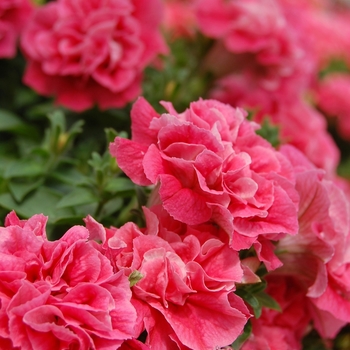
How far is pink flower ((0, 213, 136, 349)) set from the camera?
1.55 ft

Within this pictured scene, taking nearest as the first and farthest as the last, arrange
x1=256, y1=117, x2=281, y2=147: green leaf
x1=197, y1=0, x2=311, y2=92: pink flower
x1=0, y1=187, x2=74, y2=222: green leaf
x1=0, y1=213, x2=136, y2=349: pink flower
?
x1=0, y1=213, x2=136, y2=349: pink flower
x1=0, y1=187, x2=74, y2=222: green leaf
x1=256, y1=117, x2=281, y2=147: green leaf
x1=197, y1=0, x2=311, y2=92: pink flower

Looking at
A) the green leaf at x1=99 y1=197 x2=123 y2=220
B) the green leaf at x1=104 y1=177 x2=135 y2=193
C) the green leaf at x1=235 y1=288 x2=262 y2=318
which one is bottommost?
the green leaf at x1=99 y1=197 x2=123 y2=220

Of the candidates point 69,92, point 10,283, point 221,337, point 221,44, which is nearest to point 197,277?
point 221,337

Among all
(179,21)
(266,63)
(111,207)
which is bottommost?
(179,21)

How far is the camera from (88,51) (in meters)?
0.90

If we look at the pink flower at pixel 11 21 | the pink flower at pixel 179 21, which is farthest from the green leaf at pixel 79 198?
the pink flower at pixel 179 21

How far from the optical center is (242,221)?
0.56 meters

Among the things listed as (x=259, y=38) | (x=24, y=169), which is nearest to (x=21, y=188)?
(x=24, y=169)

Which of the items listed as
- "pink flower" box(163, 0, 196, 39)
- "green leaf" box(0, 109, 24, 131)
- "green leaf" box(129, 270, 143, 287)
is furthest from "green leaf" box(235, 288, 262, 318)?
"pink flower" box(163, 0, 196, 39)

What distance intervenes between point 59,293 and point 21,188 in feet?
1.04

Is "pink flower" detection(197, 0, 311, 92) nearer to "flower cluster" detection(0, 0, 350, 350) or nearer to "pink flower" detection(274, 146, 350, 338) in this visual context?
"flower cluster" detection(0, 0, 350, 350)

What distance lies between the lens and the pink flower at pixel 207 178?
0.55 m

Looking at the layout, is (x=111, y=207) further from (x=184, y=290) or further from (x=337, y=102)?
(x=337, y=102)

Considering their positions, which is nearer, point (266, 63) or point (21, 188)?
point (21, 188)
